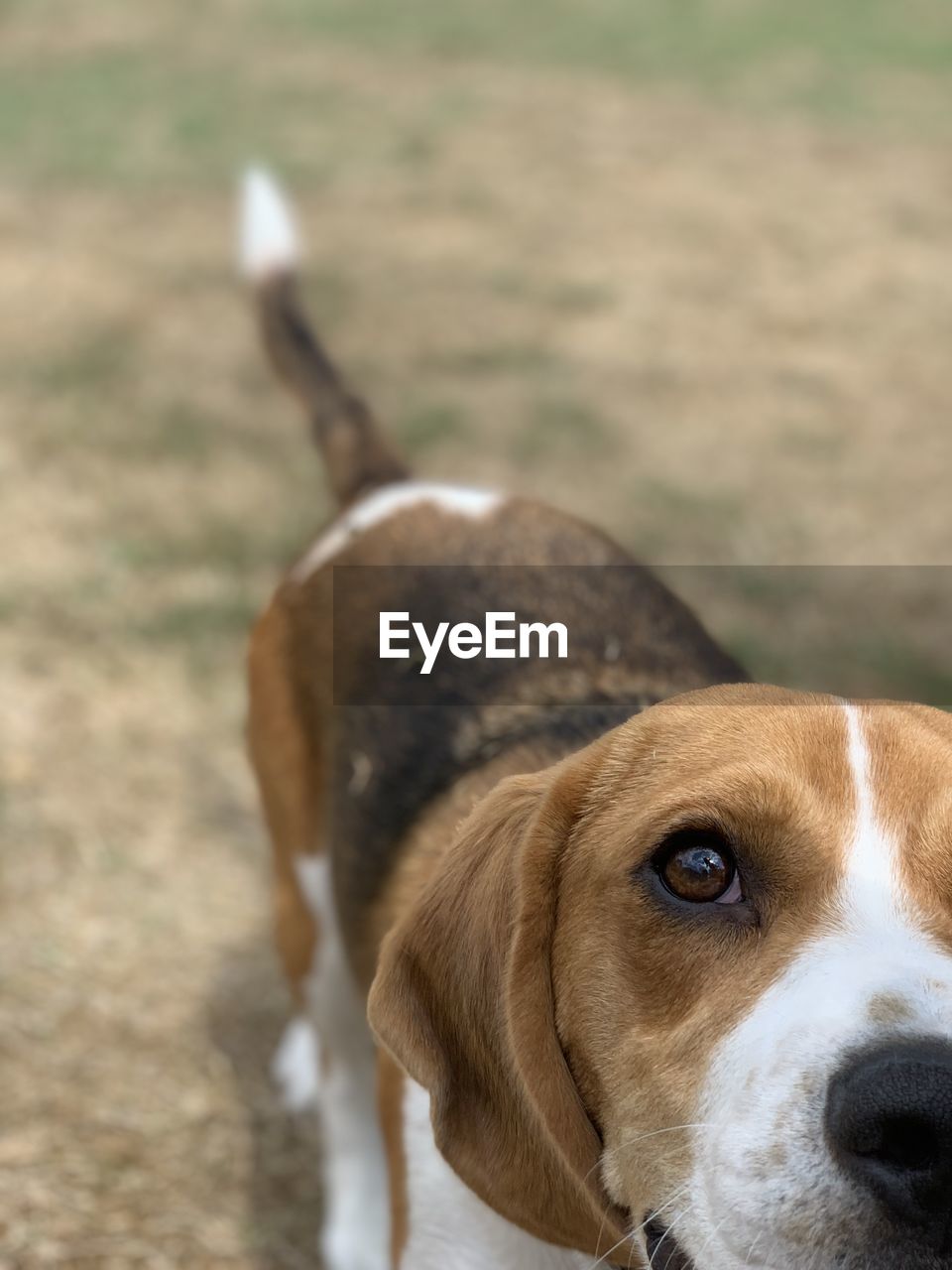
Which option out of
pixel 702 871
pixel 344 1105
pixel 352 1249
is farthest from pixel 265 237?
pixel 702 871

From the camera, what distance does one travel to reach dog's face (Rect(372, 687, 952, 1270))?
177 centimetres

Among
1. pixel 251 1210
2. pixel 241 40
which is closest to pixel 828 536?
pixel 251 1210

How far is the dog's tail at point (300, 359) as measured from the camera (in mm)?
4383

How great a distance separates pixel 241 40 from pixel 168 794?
42.2 ft

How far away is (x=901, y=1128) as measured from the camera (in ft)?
5.66

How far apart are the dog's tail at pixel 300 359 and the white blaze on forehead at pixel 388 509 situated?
0.21 metres

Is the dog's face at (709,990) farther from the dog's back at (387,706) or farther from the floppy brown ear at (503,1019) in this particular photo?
the dog's back at (387,706)

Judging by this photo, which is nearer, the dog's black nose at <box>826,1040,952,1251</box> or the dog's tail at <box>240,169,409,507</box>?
the dog's black nose at <box>826,1040,952,1251</box>

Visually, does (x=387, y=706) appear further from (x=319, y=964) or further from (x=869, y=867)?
(x=869, y=867)

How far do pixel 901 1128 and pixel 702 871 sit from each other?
473 mm

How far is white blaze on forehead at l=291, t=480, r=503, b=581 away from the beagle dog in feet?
2.09

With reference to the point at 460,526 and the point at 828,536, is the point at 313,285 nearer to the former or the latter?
the point at 828,536

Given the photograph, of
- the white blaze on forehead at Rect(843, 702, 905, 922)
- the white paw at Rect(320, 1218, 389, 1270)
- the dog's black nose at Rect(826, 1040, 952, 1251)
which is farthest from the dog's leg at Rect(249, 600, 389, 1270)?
the dog's black nose at Rect(826, 1040, 952, 1251)
